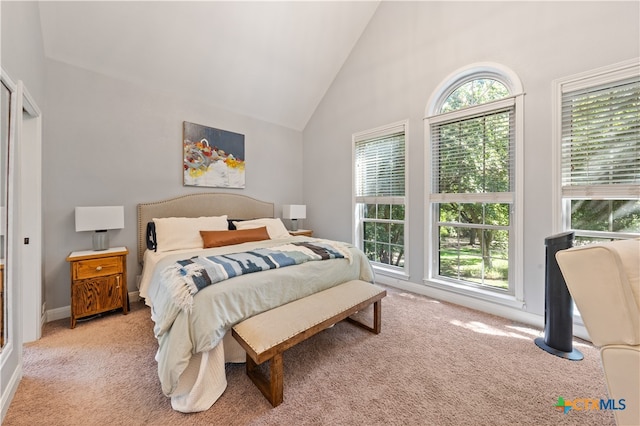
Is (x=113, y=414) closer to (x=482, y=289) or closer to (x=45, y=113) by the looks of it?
(x=45, y=113)

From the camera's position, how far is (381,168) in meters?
3.60

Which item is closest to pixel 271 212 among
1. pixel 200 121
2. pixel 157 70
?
pixel 200 121

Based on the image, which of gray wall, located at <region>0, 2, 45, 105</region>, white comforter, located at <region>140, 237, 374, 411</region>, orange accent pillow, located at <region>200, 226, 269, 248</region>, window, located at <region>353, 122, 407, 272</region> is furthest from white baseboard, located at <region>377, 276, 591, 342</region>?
gray wall, located at <region>0, 2, 45, 105</region>

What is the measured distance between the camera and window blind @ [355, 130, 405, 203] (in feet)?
11.1

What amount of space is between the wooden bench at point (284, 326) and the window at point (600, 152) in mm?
1897

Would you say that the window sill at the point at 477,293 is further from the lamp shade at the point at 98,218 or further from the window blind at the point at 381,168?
the lamp shade at the point at 98,218

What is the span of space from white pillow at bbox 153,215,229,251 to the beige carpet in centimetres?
89

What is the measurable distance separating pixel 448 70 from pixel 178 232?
3669mm

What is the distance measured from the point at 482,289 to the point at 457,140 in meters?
1.73

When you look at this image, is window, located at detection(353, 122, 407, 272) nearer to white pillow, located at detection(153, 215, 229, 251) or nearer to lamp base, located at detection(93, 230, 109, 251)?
white pillow, located at detection(153, 215, 229, 251)

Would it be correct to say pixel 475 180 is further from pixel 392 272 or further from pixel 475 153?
pixel 392 272

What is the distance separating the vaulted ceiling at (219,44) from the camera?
2.47 metres

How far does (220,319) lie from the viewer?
1501 mm

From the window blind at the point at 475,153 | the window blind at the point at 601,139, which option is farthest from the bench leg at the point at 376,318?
the window blind at the point at 601,139
